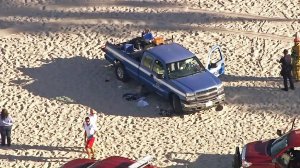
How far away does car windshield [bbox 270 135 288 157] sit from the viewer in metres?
17.3

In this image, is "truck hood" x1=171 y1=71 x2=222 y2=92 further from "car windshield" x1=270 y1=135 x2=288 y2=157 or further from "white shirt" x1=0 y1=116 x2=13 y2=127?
"white shirt" x1=0 y1=116 x2=13 y2=127

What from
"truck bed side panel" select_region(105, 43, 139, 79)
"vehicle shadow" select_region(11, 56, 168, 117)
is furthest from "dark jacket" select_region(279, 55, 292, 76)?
"truck bed side panel" select_region(105, 43, 139, 79)

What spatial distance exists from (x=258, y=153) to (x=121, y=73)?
24.1ft

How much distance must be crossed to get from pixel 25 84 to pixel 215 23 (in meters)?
7.43

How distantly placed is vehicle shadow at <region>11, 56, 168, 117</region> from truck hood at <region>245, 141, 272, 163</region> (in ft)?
14.8

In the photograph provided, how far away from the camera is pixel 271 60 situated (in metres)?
24.7

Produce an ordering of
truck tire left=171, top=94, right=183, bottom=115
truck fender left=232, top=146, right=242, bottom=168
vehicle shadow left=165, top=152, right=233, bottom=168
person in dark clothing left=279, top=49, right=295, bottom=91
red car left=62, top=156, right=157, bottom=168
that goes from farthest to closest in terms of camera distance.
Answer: person in dark clothing left=279, top=49, right=295, bottom=91 → truck tire left=171, top=94, right=183, bottom=115 → vehicle shadow left=165, top=152, right=233, bottom=168 → truck fender left=232, top=146, right=242, bottom=168 → red car left=62, top=156, right=157, bottom=168

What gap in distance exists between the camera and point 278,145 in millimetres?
17516

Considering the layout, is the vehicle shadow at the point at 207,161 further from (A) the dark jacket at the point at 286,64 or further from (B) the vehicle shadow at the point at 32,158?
(A) the dark jacket at the point at 286,64

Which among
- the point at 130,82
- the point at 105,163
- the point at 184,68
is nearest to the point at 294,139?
the point at 105,163

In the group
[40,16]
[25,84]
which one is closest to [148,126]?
[25,84]

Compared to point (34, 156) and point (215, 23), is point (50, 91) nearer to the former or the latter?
point (34, 156)

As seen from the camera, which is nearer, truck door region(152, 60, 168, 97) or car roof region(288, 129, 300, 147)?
car roof region(288, 129, 300, 147)

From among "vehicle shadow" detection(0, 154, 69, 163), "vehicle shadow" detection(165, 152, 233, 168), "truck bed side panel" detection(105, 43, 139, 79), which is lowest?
"vehicle shadow" detection(0, 154, 69, 163)
